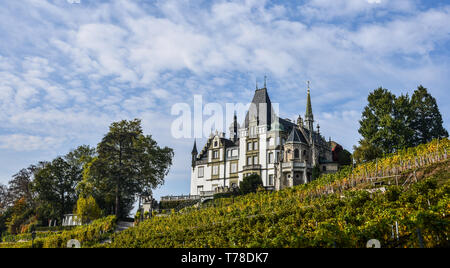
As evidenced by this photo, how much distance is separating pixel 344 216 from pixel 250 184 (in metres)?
29.4

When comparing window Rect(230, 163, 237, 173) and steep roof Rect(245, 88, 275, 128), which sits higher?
steep roof Rect(245, 88, 275, 128)

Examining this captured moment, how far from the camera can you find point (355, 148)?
42.0m

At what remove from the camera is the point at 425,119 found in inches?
1873

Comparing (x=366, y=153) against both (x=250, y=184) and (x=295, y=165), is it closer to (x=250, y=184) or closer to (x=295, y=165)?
(x=295, y=165)

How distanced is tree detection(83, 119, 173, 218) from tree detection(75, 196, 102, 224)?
189cm

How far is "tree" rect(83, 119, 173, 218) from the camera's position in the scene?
4559 cm

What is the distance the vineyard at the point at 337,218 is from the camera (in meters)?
12.4

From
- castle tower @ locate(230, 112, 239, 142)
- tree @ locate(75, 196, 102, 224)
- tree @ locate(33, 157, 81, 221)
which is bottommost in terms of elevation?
tree @ locate(75, 196, 102, 224)

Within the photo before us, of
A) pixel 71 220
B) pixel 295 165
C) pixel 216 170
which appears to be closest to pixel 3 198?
pixel 71 220

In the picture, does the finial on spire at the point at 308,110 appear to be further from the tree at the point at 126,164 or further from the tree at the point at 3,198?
the tree at the point at 3,198

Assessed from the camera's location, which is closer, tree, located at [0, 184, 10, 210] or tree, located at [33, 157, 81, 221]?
tree, located at [33, 157, 81, 221]

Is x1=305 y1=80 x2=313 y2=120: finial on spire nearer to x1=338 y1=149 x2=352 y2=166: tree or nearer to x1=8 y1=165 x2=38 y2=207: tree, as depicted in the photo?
x1=338 y1=149 x2=352 y2=166: tree

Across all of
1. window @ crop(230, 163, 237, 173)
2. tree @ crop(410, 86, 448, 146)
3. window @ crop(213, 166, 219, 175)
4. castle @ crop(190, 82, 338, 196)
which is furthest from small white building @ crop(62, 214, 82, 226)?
tree @ crop(410, 86, 448, 146)

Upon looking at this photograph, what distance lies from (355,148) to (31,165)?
4471cm
